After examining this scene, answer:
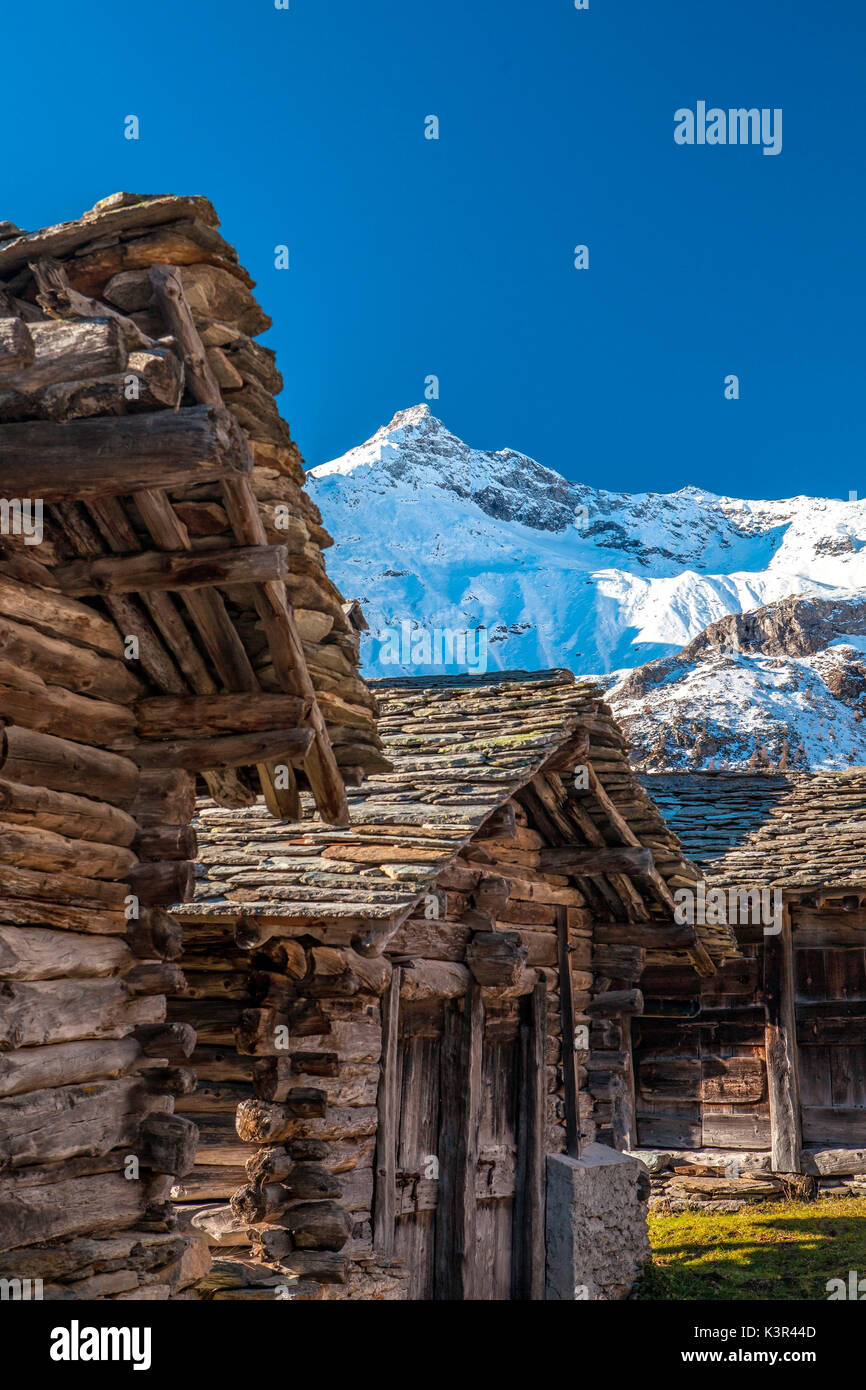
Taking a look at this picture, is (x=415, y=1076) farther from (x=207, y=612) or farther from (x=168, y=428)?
(x=168, y=428)

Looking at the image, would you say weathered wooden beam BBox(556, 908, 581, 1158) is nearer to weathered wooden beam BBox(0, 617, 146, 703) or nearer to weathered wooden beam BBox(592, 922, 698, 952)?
weathered wooden beam BBox(592, 922, 698, 952)

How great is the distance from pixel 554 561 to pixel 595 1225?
13214 centimetres

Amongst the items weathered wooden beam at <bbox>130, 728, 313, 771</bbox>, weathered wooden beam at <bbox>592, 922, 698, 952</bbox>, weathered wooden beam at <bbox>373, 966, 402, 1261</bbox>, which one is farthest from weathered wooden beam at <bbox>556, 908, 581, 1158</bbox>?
weathered wooden beam at <bbox>130, 728, 313, 771</bbox>

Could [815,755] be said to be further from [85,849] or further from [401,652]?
[85,849]

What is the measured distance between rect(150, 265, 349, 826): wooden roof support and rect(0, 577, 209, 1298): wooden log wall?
0.74 meters

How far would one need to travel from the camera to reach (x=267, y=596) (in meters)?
5.13

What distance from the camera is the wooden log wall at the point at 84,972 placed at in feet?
15.1

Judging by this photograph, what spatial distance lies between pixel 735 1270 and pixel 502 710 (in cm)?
573

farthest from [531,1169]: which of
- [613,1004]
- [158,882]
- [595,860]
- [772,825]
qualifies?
[772,825]

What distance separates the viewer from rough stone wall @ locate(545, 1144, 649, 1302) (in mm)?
9016

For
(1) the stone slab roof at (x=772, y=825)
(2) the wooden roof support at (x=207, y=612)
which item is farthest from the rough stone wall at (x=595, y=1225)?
(2) the wooden roof support at (x=207, y=612)

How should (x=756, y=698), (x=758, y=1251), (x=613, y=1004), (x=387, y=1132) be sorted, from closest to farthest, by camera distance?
1. (x=387, y=1132)
2. (x=613, y=1004)
3. (x=758, y=1251)
4. (x=756, y=698)

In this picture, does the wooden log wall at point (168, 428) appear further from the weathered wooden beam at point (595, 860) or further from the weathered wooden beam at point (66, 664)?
the weathered wooden beam at point (595, 860)

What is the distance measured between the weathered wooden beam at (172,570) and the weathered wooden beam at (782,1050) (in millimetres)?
10960
